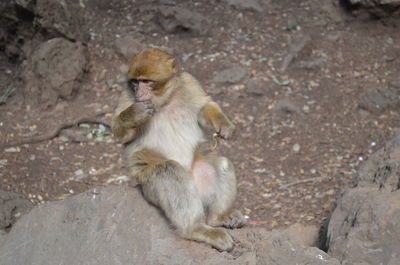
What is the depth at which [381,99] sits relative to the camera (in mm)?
8695

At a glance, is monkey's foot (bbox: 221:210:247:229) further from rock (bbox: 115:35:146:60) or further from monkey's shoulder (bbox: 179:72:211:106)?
rock (bbox: 115:35:146:60)

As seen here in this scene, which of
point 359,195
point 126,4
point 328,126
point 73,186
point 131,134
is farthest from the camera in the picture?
point 126,4

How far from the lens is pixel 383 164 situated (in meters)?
5.51

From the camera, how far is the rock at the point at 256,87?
9.11m

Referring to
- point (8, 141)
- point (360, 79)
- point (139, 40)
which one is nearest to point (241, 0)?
point (139, 40)

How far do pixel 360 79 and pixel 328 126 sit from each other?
1.21m

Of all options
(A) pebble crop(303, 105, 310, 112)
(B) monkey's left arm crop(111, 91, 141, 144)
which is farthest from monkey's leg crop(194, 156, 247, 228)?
(A) pebble crop(303, 105, 310, 112)

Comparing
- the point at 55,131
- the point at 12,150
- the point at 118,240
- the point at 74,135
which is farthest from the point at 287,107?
the point at 118,240

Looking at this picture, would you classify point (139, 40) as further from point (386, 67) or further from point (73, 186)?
point (386, 67)

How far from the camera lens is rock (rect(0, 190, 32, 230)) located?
21.5ft

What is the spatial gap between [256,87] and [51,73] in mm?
3104

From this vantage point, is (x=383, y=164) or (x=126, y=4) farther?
(x=126, y=4)

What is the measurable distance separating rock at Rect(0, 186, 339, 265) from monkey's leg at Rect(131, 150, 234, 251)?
0.09 meters

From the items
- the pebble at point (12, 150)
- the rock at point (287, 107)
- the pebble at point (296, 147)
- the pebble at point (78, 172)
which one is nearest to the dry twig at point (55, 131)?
the pebble at point (12, 150)
